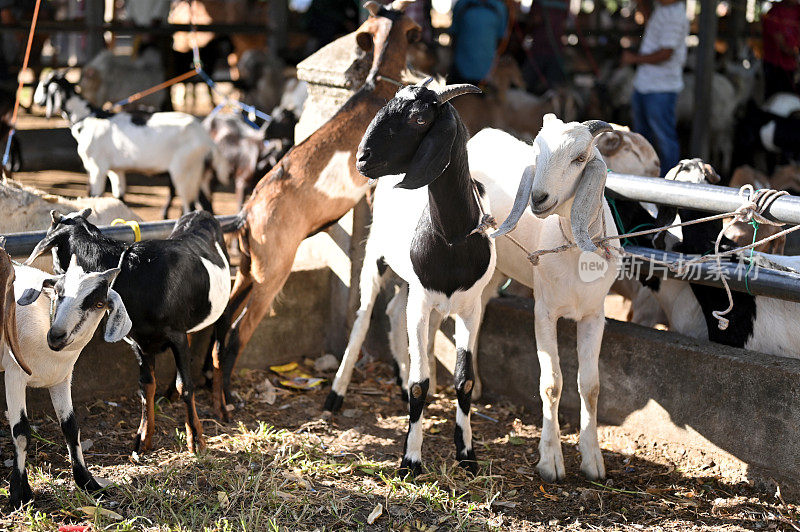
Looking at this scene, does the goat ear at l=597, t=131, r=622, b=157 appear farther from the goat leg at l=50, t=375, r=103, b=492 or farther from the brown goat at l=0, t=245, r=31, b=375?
the brown goat at l=0, t=245, r=31, b=375

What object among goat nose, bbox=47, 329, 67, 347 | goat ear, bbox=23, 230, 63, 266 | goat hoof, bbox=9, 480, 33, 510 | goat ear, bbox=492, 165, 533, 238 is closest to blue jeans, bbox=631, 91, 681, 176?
goat ear, bbox=492, 165, 533, 238

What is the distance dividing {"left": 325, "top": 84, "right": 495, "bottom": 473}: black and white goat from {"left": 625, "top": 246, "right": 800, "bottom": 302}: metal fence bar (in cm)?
98

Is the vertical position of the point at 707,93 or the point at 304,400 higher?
the point at 707,93

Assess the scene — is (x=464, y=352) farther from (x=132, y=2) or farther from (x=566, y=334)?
(x=132, y=2)

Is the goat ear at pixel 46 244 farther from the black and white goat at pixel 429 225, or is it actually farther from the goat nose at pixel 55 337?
the black and white goat at pixel 429 225

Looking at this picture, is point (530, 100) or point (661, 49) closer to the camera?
point (661, 49)

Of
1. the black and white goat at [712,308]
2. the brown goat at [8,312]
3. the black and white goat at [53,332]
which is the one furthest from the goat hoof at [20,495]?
the black and white goat at [712,308]

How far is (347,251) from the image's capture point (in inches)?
232

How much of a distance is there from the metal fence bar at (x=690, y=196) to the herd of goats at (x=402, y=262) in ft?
0.83

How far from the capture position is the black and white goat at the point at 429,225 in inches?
150

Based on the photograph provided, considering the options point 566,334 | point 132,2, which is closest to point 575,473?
point 566,334

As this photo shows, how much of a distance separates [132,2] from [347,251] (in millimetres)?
12780

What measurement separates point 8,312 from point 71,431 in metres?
0.62

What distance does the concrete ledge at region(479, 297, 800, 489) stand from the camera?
4.26 metres
